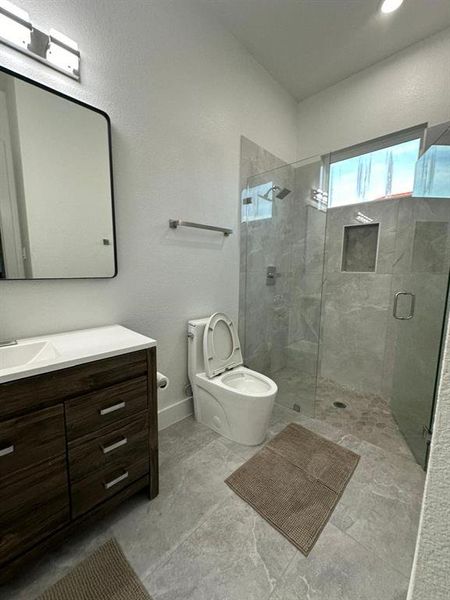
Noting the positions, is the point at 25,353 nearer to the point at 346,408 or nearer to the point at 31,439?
the point at 31,439

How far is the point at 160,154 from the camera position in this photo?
1.65 metres

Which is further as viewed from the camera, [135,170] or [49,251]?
[135,170]

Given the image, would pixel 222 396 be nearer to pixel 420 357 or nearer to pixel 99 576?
pixel 99 576

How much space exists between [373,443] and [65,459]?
190 cm

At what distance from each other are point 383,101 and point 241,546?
3.27 metres

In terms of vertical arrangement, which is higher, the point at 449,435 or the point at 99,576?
the point at 449,435

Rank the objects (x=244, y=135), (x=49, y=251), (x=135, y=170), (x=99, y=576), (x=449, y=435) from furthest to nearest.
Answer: (x=244, y=135), (x=135, y=170), (x=49, y=251), (x=99, y=576), (x=449, y=435)

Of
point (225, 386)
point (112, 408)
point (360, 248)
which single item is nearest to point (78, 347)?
point (112, 408)

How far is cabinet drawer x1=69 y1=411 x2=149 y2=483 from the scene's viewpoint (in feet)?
3.39

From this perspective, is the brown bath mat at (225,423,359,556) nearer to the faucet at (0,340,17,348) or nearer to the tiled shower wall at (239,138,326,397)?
the tiled shower wall at (239,138,326,397)

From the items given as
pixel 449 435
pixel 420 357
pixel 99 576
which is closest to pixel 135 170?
pixel 449 435

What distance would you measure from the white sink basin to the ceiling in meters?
2.43

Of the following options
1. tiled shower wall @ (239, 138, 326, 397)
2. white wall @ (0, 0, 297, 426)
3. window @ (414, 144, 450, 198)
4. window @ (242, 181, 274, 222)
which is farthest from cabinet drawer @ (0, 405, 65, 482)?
window @ (414, 144, 450, 198)

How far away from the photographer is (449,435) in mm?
400
